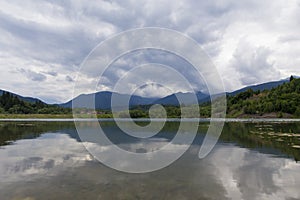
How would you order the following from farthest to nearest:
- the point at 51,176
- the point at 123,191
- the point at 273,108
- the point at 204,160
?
the point at 273,108, the point at 204,160, the point at 51,176, the point at 123,191

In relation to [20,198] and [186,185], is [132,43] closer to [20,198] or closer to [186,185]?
[186,185]

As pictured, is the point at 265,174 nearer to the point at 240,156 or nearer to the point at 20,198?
the point at 240,156

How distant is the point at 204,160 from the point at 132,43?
14079mm

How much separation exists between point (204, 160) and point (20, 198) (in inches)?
662

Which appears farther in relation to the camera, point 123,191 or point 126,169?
point 126,169

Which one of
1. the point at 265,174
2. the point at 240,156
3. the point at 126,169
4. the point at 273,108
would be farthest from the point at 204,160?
the point at 273,108

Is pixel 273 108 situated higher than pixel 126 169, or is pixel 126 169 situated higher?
pixel 273 108

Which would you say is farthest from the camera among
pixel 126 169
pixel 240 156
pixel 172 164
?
pixel 240 156

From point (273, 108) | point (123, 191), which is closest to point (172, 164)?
point (123, 191)

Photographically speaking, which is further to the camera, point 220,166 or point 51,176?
point 220,166

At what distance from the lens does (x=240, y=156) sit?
1080 inches

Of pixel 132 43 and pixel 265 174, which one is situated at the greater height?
pixel 132 43

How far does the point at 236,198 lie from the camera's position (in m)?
14.1

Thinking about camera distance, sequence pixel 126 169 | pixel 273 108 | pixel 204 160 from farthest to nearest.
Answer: pixel 273 108, pixel 204 160, pixel 126 169
